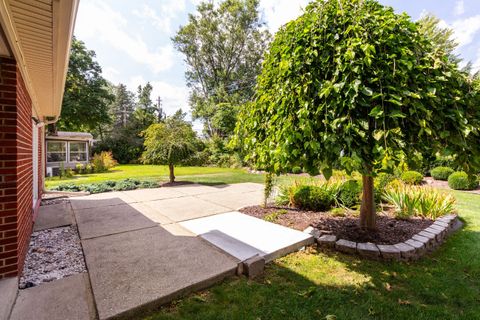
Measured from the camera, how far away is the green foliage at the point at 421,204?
4348 millimetres

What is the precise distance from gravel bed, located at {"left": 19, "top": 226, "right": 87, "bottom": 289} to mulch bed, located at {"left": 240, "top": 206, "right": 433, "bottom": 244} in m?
3.03

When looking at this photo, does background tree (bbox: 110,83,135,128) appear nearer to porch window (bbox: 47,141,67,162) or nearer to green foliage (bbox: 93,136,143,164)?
green foliage (bbox: 93,136,143,164)

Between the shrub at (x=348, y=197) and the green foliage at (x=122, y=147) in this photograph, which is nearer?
the shrub at (x=348, y=197)

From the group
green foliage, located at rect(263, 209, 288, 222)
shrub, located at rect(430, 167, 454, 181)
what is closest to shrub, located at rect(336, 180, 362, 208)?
green foliage, located at rect(263, 209, 288, 222)

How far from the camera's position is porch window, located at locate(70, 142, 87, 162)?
1633 cm

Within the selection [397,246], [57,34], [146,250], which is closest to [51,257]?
[146,250]

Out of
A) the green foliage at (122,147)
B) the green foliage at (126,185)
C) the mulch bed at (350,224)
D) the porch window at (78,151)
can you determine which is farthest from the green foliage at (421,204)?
the green foliage at (122,147)

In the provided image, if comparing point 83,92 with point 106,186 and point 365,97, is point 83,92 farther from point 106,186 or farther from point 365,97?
point 365,97

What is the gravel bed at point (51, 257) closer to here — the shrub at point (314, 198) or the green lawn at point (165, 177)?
the shrub at point (314, 198)

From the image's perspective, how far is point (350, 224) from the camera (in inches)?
159

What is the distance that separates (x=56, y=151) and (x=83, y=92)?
5015 millimetres

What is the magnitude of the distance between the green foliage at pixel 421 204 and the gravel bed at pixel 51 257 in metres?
5.28

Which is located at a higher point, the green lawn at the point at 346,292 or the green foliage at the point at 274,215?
the green foliage at the point at 274,215

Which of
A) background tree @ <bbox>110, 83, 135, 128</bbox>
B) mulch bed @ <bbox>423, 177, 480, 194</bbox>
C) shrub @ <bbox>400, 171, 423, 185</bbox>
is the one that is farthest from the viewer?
background tree @ <bbox>110, 83, 135, 128</bbox>
